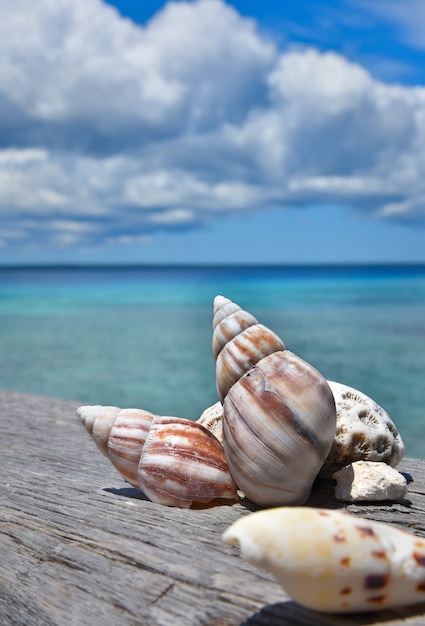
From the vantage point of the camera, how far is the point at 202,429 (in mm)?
3076

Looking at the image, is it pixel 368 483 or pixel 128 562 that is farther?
pixel 368 483

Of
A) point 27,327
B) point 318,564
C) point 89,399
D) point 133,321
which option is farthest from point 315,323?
point 318,564

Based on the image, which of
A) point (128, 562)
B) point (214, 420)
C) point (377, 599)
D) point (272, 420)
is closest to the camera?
point (377, 599)

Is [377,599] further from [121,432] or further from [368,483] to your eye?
[121,432]

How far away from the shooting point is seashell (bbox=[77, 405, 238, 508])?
9.47 ft

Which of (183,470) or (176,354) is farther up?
(183,470)

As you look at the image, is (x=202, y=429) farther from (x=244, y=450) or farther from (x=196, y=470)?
(x=244, y=450)

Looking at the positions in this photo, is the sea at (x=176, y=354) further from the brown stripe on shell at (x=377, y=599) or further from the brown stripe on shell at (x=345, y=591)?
the brown stripe on shell at (x=345, y=591)

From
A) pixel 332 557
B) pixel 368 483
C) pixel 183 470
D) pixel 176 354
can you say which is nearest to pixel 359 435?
pixel 368 483

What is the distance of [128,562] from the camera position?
2387 mm

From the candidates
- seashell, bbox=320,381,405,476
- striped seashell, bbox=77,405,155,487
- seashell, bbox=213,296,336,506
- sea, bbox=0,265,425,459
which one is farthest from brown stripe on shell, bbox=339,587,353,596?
sea, bbox=0,265,425,459

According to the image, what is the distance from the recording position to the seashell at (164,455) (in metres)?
2.89

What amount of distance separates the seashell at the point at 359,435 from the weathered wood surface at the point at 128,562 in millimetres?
185

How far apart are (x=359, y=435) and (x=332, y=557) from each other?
1.35 metres
